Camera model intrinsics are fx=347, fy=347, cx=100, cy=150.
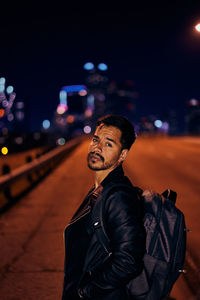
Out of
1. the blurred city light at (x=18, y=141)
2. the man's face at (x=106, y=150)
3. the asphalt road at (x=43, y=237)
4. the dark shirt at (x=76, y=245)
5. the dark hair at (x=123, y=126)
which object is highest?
the dark hair at (x=123, y=126)

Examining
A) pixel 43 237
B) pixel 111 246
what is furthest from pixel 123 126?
pixel 43 237

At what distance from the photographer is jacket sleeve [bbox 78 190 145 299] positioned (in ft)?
6.23

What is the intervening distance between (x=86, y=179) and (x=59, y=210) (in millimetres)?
6078

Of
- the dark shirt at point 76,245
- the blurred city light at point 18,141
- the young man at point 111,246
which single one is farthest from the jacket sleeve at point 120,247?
the blurred city light at point 18,141

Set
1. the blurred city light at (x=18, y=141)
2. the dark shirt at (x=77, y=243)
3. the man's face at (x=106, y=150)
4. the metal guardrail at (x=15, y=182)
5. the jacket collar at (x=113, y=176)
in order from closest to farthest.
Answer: the dark shirt at (x=77, y=243) < the jacket collar at (x=113, y=176) < the man's face at (x=106, y=150) < the metal guardrail at (x=15, y=182) < the blurred city light at (x=18, y=141)

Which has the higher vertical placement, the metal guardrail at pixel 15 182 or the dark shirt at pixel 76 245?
the dark shirt at pixel 76 245

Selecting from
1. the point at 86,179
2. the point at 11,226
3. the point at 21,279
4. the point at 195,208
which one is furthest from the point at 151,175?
the point at 21,279

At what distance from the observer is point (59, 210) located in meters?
8.86

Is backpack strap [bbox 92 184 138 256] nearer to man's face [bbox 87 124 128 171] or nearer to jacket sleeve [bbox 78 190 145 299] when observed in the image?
jacket sleeve [bbox 78 190 145 299]

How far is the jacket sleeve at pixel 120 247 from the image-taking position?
1.90m

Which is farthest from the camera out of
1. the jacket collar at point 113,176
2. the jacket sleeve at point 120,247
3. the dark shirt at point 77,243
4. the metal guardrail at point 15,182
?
the metal guardrail at point 15,182

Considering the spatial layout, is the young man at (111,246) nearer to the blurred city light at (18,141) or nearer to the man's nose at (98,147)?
the man's nose at (98,147)

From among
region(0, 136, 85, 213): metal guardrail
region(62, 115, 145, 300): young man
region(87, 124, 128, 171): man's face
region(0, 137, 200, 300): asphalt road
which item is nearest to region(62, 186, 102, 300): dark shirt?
region(62, 115, 145, 300): young man

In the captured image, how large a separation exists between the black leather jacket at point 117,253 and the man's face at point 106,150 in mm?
355
